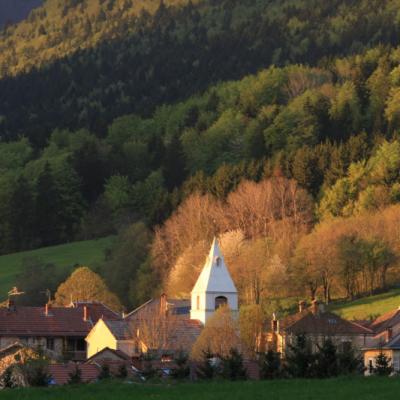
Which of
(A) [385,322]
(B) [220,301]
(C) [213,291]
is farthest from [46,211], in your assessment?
(A) [385,322]

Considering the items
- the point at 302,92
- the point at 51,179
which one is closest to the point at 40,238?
the point at 51,179

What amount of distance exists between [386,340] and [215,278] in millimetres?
20161

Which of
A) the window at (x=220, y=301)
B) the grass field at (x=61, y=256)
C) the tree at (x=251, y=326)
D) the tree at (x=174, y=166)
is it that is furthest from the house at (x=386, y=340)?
the tree at (x=174, y=166)

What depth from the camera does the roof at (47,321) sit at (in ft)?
299

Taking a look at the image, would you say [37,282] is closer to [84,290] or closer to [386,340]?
[84,290]

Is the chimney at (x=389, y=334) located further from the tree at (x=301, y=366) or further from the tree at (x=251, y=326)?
the tree at (x=301, y=366)

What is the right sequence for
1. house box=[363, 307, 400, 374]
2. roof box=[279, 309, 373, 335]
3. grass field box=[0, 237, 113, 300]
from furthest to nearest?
grass field box=[0, 237, 113, 300] < roof box=[279, 309, 373, 335] < house box=[363, 307, 400, 374]

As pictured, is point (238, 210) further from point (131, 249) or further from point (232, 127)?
point (232, 127)

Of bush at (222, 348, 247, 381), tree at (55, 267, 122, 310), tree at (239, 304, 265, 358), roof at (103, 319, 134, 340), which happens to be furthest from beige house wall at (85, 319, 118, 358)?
bush at (222, 348, 247, 381)

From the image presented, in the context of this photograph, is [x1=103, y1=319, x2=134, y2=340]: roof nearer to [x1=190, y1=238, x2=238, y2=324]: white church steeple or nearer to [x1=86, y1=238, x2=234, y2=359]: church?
[x1=86, y1=238, x2=234, y2=359]: church

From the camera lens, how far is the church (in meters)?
79.8

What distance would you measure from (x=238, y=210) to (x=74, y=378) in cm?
8096

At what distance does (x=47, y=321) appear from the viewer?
303 ft

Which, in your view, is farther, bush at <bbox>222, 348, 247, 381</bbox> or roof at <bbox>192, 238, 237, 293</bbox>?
roof at <bbox>192, 238, 237, 293</bbox>
